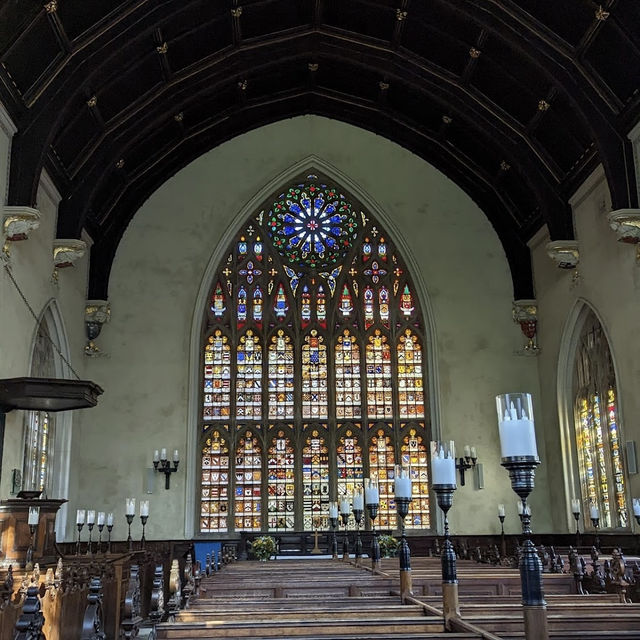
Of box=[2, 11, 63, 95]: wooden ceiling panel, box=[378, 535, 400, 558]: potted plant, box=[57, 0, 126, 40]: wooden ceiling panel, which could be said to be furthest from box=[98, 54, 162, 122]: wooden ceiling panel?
box=[378, 535, 400, 558]: potted plant

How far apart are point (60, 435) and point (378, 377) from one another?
6.77 m

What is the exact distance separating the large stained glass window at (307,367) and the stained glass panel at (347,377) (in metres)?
0.02

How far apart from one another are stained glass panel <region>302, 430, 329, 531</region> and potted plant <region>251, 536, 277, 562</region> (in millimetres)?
1704

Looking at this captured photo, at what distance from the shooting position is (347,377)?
18312mm

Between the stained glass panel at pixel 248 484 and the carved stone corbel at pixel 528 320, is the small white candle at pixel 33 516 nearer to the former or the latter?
the stained glass panel at pixel 248 484

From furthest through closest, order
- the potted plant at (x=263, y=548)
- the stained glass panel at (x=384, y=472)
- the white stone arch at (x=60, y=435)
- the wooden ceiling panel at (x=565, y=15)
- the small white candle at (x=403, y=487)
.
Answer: the stained glass panel at (x=384, y=472), the white stone arch at (x=60, y=435), the potted plant at (x=263, y=548), the wooden ceiling panel at (x=565, y=15), the small white candle at (x=403, y=487)

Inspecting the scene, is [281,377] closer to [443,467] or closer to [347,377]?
[347,377]

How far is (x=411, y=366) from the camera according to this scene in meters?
18.4

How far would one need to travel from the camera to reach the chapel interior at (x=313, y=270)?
13094mm

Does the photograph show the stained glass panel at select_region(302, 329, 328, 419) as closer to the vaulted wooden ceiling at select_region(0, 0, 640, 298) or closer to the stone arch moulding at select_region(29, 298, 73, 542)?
the vaulted wooden ceiling at select_region(0, 0, 640, 298)

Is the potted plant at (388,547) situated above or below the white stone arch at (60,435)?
below

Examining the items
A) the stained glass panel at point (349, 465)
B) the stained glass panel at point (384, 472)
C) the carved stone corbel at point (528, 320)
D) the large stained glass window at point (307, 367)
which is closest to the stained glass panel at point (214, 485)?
the large stained glass window at point (307, 367)

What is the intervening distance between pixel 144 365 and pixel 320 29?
7742 millimetres

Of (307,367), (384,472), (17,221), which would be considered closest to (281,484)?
(384,472)
